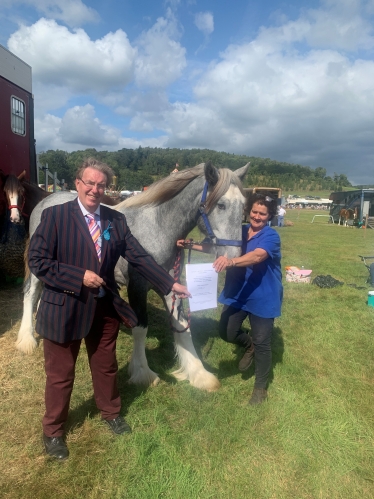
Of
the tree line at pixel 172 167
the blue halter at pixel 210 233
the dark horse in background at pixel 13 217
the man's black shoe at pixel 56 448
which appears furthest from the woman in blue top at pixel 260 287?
the dark horse in background at pixel 13 217

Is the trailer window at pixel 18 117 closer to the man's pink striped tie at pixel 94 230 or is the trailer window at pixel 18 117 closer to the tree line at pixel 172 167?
the tree line at pixel 172 167

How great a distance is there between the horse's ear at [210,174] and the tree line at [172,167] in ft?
7.60

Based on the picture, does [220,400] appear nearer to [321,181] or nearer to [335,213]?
[335,213]

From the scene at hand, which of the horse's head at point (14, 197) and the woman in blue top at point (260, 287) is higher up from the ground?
the horse's head at point (14, 197)

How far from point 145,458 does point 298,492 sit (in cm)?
107

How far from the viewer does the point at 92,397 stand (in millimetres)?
3275

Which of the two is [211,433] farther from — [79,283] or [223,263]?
[79,283]

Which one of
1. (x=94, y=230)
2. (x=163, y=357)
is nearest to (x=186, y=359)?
(x=163, y=357)

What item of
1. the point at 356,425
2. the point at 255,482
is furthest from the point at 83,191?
the point at 356,425

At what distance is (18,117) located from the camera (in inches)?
283

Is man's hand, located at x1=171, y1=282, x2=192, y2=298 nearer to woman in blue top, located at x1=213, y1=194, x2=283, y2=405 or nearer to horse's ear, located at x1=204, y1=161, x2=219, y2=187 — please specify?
woman in blue top, located at x1=213, y1=194, x2=283, y2=405

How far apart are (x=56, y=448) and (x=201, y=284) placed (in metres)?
1.63

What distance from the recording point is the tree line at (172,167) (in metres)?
25.0

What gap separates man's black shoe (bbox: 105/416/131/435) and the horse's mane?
191 centimetres
